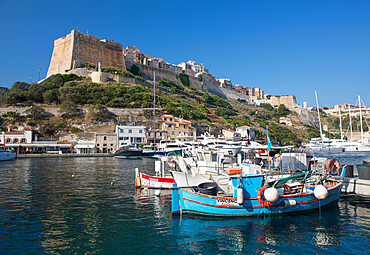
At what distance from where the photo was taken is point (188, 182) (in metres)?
13.3

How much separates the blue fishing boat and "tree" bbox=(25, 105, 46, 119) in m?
48.6

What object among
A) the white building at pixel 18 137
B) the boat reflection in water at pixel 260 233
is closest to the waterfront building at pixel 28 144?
the white building at pixel 18 137

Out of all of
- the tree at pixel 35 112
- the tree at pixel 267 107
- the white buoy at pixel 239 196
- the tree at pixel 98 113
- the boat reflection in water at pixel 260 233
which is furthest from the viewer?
the tree at pixel 267 107

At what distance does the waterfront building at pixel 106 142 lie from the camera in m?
47.3

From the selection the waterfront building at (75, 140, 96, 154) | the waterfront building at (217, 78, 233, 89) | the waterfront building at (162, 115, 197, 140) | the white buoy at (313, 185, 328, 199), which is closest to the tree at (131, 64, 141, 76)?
the waterfront building at (162, 115, 197, 140)

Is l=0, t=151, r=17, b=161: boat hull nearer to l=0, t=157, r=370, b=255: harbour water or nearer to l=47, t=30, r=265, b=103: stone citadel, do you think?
l=0, t=157, r=370, b=255: harbour water

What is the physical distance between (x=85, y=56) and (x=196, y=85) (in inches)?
1662

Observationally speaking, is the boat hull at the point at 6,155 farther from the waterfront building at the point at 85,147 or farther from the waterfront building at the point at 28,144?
the waterfront building at the point at 85,147

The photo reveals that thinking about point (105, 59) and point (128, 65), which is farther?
point (128, 65)

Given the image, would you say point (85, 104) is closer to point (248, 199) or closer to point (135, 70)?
point (135, 70)

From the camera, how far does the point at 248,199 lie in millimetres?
10156

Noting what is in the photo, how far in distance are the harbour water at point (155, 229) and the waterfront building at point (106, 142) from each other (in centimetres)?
3459

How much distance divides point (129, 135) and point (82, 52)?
3360cm

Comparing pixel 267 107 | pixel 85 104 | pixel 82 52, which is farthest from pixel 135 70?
pixel 267 107
